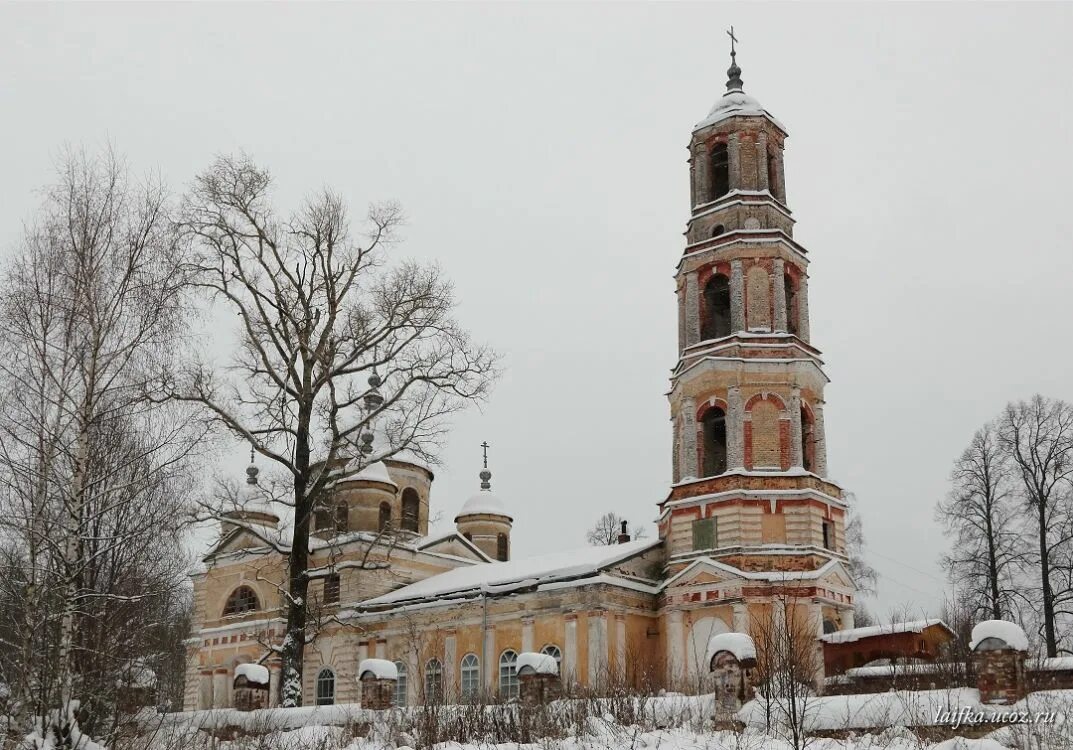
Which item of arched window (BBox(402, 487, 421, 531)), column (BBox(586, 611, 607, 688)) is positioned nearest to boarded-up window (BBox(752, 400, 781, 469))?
column (BBox(586, 611, 607, 688))

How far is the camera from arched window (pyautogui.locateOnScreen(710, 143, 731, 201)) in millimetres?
28438

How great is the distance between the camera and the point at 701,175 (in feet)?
93.2

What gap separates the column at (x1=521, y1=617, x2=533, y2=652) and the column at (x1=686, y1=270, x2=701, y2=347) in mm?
7585

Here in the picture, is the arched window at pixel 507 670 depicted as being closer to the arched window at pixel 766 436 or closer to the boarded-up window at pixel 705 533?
the boarded-up window at pixel 705 533

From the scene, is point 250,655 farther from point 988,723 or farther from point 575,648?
point 988,723

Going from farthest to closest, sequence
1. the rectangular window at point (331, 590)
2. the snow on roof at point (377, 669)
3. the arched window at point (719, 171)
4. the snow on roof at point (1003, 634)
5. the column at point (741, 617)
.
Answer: the rectangular window at point (331, 590) < the arched window at point (719, 171) < the column at point (741, 617) < the snow on roof at point (377, 669) < the snow on roof at point (1003, 634)

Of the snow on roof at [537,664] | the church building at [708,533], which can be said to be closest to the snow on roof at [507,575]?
the church building at [708,533]

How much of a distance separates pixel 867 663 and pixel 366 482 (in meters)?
16.4

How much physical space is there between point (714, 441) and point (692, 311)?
3180mm

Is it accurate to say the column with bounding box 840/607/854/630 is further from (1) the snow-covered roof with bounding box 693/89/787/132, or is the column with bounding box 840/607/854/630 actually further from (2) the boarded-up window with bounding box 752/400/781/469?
(1) the snow-covered roof with bounding box 693/89/787/132

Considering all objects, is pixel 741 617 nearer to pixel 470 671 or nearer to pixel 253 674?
pixel 470 671

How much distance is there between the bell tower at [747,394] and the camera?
24.6 m

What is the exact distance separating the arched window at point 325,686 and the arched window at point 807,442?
14395 millimetres

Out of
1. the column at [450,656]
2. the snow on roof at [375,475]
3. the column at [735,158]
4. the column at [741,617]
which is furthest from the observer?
the snow on roof at [375,475]
